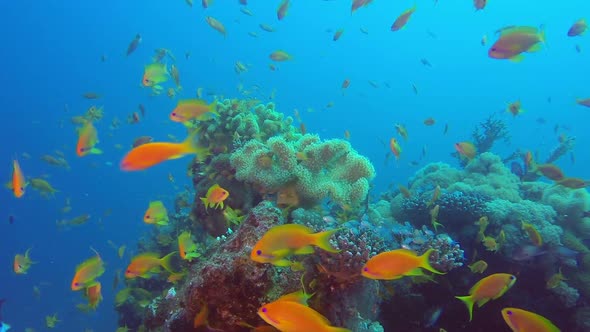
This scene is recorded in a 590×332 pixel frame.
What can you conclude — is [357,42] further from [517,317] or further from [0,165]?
[517,317]

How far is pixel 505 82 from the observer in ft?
A: 335

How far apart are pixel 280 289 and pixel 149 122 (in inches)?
3645

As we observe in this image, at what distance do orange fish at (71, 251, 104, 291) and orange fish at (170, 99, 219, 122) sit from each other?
2139 mm

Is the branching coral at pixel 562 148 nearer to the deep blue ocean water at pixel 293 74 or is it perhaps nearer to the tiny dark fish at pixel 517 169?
the tiny dark fish at pixel 517 169

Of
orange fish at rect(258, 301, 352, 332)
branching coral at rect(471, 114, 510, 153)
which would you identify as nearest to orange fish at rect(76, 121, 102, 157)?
orange fish at rect(258, 301, 352, 332)

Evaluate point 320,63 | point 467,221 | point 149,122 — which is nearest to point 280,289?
point 467,221

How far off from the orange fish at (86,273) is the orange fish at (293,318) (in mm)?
3399

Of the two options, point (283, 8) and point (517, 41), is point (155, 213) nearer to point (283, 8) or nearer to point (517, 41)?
point (517, 41)

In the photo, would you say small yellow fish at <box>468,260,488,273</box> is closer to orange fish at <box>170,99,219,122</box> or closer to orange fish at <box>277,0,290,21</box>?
orange fish at <box>170,99,219,122</box>

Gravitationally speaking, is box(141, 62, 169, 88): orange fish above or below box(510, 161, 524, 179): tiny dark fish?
above

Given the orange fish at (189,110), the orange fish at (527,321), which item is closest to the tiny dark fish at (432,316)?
the orange fish at (527,321)

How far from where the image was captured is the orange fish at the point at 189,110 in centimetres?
476

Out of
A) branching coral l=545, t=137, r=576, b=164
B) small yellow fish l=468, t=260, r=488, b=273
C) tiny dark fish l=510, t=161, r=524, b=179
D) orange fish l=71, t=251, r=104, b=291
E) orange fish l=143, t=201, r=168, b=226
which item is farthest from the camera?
branching coral l=545, t=137, r=576, b=164

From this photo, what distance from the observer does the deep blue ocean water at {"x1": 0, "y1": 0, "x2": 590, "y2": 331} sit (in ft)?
224
